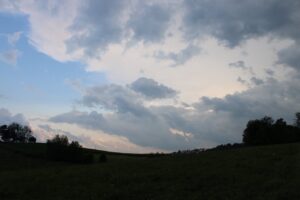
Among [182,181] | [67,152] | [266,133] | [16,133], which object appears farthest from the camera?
[16,133]

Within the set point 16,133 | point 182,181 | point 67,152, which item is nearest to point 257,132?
point 67,152

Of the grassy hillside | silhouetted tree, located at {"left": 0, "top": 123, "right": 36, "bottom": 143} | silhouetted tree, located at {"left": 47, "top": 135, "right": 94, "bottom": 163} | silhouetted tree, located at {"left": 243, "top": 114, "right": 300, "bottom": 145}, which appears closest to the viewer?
the grassy hillside

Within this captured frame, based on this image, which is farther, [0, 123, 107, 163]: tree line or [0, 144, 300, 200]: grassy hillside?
[0, 123, 107, 163]: tree line

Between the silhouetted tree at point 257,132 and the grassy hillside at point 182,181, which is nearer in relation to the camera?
the grassy hillside at point 182,181

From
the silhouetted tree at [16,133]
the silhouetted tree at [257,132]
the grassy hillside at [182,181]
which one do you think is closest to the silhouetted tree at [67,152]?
the silhouetted tree at [257,132]

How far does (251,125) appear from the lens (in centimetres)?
8381

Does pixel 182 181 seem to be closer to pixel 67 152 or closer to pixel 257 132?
pixel 257 132

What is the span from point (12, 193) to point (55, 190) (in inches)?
97.5

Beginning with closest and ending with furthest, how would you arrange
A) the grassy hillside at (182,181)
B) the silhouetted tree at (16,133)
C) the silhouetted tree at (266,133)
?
the grassy hillside at (182,181) < the silhouetted tree at (266,133) < the silhouetted tree at (16,133)

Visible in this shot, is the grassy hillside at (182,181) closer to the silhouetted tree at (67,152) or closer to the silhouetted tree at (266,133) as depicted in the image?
the silhouetted tree at (266,133)

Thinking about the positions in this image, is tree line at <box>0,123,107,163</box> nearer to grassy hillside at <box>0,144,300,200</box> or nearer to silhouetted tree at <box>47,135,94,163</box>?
silhouetted tree at <box>47,135,94,163</box>

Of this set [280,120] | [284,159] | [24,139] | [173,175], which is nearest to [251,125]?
[280,120]

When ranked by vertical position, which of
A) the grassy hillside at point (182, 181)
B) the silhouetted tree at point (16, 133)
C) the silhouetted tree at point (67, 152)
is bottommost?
the grassy hillside at point (182, 181)

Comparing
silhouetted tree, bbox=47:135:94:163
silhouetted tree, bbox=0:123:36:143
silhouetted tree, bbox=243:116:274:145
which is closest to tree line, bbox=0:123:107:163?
silhouetted tree, bbox=47:135:94:163
